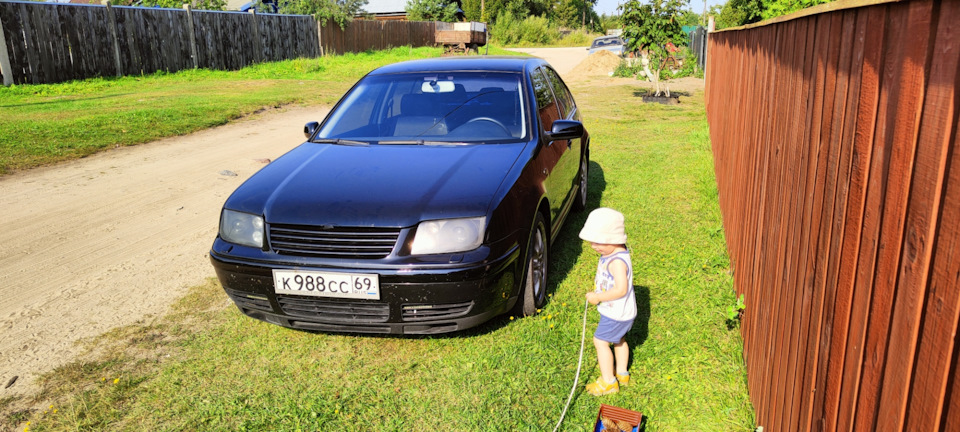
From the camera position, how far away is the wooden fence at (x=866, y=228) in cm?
117

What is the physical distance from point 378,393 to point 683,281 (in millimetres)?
2416

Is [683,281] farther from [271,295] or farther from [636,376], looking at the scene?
[271,295]

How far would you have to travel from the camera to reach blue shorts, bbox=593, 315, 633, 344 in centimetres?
337

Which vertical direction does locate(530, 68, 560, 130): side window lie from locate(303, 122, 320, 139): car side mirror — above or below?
above

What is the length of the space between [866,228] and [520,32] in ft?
214

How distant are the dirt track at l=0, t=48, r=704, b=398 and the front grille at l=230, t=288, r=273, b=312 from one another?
87cm

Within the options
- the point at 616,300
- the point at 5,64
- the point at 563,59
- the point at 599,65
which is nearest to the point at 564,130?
the point at 616,300

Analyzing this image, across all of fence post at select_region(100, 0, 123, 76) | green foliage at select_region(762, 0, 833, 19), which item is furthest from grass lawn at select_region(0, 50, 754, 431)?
fence post at select_region(100, 0, 123, 76)

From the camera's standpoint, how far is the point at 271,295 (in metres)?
3.67

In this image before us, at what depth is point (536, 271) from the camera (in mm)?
4281

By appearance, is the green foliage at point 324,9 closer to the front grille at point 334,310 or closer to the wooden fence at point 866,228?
the front grille at point 334,310

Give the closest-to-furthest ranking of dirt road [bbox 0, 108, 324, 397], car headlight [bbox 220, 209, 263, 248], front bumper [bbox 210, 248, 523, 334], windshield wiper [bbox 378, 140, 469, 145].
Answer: front bumper [bbox 210, 248, 523, 334] < car headlight [bbox 220, 209, 263, 248] < dirt road [bbox 0, 108, 324, 397] < windshield wiper [bbox 378, 140, 469, 145]

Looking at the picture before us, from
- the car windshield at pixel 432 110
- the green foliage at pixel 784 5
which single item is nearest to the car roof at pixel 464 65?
the car windshield at pixel 432 110

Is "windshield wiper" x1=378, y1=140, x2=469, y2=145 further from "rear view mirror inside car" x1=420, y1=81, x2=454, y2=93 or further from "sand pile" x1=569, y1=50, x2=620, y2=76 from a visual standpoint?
"sand pile" x1=569, y1=50, x2=620, y2=76
